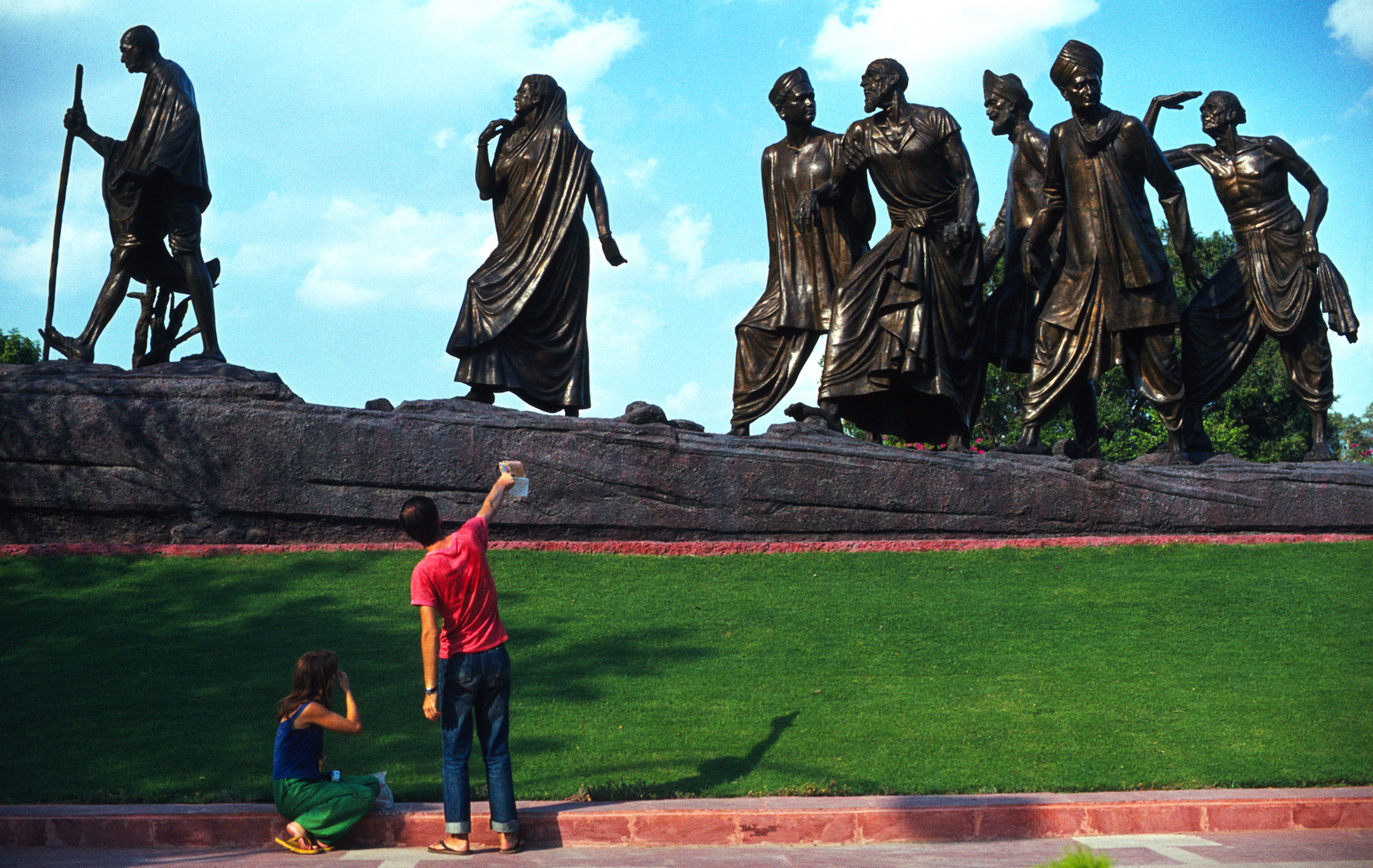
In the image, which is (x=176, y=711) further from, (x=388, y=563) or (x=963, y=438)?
(x=963, y=438)

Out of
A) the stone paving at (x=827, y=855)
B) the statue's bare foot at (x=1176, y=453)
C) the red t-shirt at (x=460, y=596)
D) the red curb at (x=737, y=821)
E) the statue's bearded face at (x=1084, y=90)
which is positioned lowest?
the stone paving at (x=827, y=855)

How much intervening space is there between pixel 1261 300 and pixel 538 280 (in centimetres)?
561

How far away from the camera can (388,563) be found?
7531 millimetres

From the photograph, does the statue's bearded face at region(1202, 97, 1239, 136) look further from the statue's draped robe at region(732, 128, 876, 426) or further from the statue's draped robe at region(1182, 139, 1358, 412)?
the statue's draped robe at region(732, 128, 876, 426)

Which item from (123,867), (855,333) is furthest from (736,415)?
(123,867)

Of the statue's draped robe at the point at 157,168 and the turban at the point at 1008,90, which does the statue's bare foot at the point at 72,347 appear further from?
the turban at the point at 1008,90

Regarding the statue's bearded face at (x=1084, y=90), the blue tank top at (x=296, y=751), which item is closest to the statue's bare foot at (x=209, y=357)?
the blue tank top at (x=296, y=751)

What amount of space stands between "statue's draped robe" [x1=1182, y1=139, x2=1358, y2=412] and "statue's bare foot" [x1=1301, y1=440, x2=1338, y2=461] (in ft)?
0.99

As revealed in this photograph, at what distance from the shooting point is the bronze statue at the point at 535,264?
9258 millimetres

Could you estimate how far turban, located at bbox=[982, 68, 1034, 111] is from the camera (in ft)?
34.8

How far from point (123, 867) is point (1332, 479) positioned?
8538 mm

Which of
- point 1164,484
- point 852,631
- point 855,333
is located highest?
point 855,333

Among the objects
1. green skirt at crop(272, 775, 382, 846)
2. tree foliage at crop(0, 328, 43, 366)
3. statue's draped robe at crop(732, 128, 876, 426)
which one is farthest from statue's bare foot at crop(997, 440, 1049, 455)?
tree foliage at crop(0, 328, 43, 366)

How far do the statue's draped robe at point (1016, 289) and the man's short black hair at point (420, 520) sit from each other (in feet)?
21.5
